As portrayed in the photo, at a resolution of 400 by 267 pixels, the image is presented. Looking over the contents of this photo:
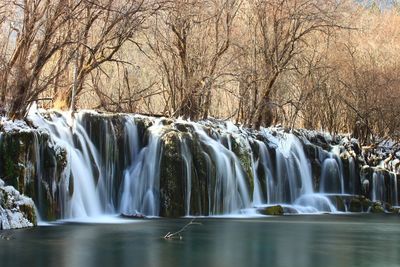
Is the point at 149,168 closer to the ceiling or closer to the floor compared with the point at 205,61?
closer to the floor

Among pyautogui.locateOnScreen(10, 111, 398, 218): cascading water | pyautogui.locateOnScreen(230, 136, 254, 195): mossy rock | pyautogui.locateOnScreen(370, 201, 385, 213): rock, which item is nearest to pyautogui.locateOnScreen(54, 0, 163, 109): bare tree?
pyautogui.locateOnScreen(10, 111, 398, 218): cascading water

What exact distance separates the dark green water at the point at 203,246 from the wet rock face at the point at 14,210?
0.49 meters

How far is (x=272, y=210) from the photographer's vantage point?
68.1 feet

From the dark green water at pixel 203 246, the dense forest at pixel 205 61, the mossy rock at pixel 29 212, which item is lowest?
the dark green water at pixel 203 246

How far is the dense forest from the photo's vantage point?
17.4m

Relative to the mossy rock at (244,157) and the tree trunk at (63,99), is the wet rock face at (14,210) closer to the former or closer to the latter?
the tree trunk at (63,99)

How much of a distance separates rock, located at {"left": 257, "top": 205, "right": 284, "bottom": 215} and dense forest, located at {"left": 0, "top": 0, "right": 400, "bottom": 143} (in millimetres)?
6598

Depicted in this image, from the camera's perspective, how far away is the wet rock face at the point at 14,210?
12758 millimetres

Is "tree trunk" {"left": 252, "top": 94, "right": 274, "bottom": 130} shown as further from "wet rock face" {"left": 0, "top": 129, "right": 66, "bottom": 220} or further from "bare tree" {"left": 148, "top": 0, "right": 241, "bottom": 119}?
"wet rock face" {"left": 0, "top": 129, "right": 66, "bottom": 220}

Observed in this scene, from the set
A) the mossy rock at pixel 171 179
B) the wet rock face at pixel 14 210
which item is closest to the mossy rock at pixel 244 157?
the mossy rock at pixel 171 179

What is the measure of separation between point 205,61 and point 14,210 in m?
14.9

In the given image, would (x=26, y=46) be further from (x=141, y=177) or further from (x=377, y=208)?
(x=377, y=208)

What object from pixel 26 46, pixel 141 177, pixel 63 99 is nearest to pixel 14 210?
pixel 26 46

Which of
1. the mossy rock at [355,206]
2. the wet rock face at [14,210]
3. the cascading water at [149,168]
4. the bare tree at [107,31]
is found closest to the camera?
the wet rock face at [14,210]
